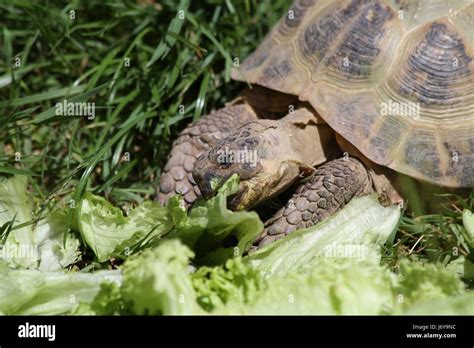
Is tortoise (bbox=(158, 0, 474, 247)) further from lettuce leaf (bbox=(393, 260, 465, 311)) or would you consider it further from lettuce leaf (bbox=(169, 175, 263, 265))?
lettuce leaf (bbox=(393, 260, 465, 311))

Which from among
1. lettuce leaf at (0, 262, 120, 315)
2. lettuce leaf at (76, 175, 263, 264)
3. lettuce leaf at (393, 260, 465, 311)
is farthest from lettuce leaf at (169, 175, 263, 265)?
lettuce leaf at (393, 260, 465, 311)

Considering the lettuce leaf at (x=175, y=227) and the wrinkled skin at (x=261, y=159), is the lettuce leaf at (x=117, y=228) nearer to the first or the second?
the lettuce leaf at (x=175, y=227)

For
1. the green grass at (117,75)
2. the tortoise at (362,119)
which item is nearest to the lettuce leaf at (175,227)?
the tortoise at (362,119)

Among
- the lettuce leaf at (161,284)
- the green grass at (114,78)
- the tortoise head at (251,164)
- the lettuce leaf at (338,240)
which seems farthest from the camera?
the green grass at (114,78)

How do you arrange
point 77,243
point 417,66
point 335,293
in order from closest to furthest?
1. point 335,293
2. point 77,243
3. point 417,66
